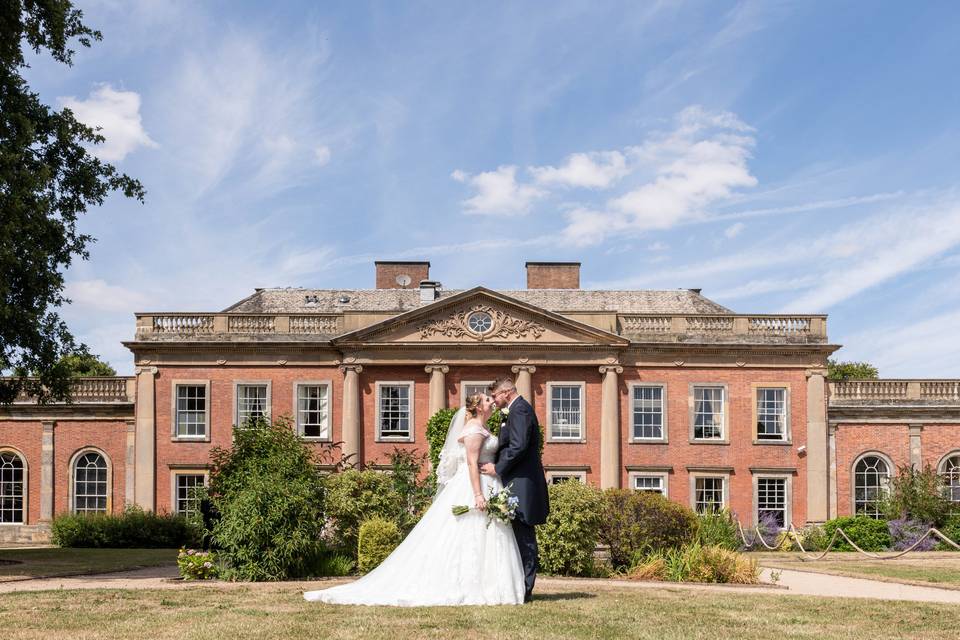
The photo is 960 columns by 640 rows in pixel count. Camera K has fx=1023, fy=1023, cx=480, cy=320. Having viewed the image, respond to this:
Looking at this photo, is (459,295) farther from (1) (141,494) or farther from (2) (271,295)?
(1) (141,494)

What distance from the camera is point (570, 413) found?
105ft

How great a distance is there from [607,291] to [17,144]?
A: 76.0 ft

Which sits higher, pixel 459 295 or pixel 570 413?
pixel 459 295

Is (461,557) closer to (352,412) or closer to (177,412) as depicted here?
(352,412)

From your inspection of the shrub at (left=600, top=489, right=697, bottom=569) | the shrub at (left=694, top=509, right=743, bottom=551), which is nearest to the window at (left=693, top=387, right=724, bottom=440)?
the shrub at (left=694, top=509, right=743, bottom=551)

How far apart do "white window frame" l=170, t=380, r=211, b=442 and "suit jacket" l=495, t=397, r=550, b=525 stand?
74.7 feet

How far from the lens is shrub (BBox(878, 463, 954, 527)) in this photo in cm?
3031

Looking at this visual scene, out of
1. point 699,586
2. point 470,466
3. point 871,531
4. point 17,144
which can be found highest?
point 17,144

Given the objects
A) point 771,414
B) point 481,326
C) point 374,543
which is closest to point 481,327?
point 481,326

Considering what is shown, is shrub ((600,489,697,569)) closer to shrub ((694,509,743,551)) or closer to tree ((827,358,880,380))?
shrub ((694,509,743,551))

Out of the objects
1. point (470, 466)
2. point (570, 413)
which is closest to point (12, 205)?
point (470, 466)

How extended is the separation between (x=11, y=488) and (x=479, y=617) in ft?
90.1

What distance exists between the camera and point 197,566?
14531mm

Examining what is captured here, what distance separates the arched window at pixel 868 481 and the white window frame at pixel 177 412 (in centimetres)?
2050
